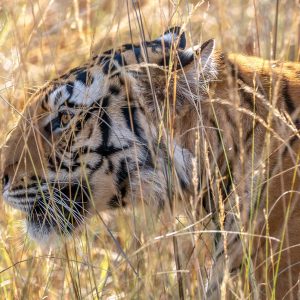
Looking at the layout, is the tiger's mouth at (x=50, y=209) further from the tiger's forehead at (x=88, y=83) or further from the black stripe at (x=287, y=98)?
the black stripe at (x=287, y=98)

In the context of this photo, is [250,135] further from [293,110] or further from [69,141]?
[69,141]

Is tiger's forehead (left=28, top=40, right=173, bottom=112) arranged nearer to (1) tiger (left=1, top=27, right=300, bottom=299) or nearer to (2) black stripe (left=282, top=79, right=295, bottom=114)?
(1) tiger (left=1, top=27, right=300, bottom=299)

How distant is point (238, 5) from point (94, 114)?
3.38 m

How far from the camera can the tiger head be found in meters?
2.90

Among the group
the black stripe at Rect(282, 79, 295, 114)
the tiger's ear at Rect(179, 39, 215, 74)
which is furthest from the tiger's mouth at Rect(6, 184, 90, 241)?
the black stripe at Rect(282, 79, 295, 114)

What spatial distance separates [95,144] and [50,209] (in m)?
0.29

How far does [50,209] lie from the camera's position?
120 inches

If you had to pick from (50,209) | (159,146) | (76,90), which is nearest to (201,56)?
(159,146)

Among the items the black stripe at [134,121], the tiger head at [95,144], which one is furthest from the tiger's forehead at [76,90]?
the black stripe at [134,121]

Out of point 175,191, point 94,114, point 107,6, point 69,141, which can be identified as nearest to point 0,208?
point 69,141

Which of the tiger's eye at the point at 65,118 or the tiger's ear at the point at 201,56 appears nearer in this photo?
the tiger's ear at the point at 201,56

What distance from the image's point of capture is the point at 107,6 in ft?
19.7

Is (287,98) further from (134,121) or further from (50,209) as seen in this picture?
(50,209)

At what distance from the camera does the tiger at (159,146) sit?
9.03ft
